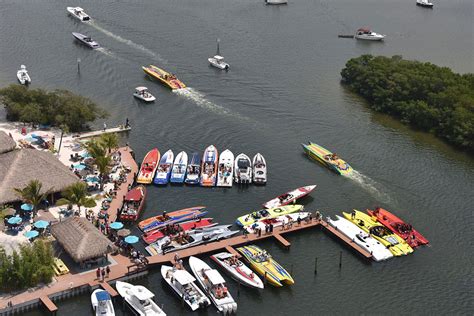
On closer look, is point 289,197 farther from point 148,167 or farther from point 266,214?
point 148,167

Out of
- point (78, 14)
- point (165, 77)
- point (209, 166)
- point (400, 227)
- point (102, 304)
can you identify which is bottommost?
point (102, 304)

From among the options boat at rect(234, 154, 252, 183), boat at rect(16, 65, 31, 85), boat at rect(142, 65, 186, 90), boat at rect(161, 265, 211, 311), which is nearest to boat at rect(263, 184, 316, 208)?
boat at rect(234, 154, 252, 183)

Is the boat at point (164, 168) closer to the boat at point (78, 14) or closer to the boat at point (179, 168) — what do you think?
the boat at point (179, 168)

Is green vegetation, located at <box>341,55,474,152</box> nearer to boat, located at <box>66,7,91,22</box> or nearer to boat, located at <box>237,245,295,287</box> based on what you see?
boat, located at <box>237,245,295,287</box>

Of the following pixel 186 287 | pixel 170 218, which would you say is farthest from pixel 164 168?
pixel 186 287

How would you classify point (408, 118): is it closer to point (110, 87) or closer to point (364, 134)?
point (364, 134)

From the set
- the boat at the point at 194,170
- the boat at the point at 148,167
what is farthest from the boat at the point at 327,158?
the boat at the point at 148,167

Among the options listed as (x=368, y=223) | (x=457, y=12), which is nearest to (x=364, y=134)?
(x=368, y=223)
